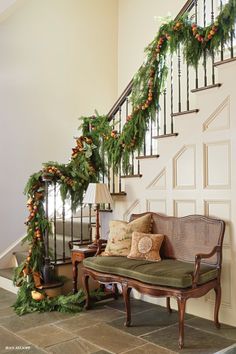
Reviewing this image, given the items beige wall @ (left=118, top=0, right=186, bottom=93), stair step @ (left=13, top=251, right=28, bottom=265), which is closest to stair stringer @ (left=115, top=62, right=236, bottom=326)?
stair step @ (left=13, top=251, right=28, bottom=265)

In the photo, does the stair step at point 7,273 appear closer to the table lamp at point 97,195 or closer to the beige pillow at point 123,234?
the table lamp at point 97,195

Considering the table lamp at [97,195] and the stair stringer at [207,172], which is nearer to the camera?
the stair stringer at [207,172]

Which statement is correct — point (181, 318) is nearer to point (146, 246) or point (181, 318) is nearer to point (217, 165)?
point (146, 246)

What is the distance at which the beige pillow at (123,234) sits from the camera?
3786mm

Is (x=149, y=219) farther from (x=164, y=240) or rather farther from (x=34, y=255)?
(x=34, y=255)

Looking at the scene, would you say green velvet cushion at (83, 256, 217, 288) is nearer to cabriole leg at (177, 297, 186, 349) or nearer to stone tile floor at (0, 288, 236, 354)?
cabriole leg at (177, 297, 186, 349)

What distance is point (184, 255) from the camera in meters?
3.54

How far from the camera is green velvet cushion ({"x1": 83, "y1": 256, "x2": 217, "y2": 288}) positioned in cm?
296

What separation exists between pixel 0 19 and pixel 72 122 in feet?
6.28

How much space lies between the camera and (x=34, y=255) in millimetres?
4109

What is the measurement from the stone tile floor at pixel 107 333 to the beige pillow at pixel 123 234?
0.62 meters

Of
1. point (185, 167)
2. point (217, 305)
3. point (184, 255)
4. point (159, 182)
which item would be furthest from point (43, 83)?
point (217, 305)

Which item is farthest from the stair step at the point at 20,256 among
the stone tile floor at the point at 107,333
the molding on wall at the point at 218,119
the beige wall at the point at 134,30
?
the beige wall at the point at 134,30

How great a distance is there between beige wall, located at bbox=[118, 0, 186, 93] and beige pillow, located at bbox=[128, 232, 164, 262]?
4.19 metres
